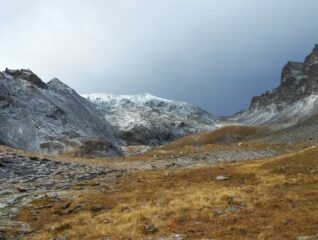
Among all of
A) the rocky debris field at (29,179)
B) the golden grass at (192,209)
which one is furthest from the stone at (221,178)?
the rocky debris field at (29,179)

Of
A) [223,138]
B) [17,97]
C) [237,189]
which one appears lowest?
[237,189]

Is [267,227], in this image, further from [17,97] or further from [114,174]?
[17,97]

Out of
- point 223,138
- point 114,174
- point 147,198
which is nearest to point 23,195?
point 147,198

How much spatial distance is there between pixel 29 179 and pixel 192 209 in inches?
879

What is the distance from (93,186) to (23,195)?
22.0ft

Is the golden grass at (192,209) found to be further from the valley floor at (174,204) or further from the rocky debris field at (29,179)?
the rocky debris field at (29,179)

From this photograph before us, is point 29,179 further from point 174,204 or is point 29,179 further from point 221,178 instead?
point 174,204

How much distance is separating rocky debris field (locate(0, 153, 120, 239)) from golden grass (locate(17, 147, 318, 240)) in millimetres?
1371

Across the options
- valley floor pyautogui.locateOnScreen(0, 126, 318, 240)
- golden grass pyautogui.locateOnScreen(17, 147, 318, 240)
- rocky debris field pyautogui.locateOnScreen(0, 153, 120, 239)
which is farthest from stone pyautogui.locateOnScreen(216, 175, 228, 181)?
rocky debris field pyautogui.locateOnScreen(0, 153, 120, 239)

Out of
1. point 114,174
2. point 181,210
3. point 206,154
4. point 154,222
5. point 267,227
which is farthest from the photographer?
point 206,154

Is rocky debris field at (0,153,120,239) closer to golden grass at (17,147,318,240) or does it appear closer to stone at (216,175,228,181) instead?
golden grass at (17,147,318,240)

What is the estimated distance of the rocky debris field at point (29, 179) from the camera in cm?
3279

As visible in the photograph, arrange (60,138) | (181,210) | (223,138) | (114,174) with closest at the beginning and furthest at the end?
(181,210)
(114,174)
(60,138)
(223,138)

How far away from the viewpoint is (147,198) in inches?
1436
